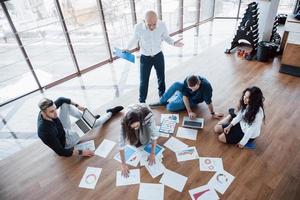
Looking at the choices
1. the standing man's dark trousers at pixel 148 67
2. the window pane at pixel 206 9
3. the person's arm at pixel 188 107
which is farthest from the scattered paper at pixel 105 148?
the window pane at pixel 206 9

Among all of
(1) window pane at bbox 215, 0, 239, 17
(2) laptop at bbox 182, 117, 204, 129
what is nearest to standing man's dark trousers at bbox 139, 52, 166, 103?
(2) laptop at bbox 182, 117, 204, 129

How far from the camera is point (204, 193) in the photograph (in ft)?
6.89

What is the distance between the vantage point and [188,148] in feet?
8.46

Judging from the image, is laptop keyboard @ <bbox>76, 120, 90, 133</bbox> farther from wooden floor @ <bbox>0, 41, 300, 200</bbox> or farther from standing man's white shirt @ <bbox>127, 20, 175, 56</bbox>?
standing man's white shirt @ <bbox>127, 20, 175, 56</bbox>

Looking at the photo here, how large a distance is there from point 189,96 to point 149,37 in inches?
37.1

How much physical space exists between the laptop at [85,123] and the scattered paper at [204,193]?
1.54 m

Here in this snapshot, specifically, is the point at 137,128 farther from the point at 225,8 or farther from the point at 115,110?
the point at 225,8

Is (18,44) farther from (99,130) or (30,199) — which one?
(30,199)

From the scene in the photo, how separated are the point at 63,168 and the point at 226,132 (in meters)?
1.91

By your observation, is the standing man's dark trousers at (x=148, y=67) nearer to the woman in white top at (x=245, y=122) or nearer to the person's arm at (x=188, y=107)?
the person's arm at (x=188, y=107)

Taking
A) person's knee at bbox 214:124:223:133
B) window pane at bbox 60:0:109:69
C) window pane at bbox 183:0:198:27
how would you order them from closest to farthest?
person's knee at bbox 214:124:223:133 → window pane at bbox 60:0:109:69 → window pane at bbox 183:0:198:27

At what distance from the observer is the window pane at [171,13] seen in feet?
17.6

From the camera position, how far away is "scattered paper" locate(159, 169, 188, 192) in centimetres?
219

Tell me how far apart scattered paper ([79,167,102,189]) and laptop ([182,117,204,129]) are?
122cm
